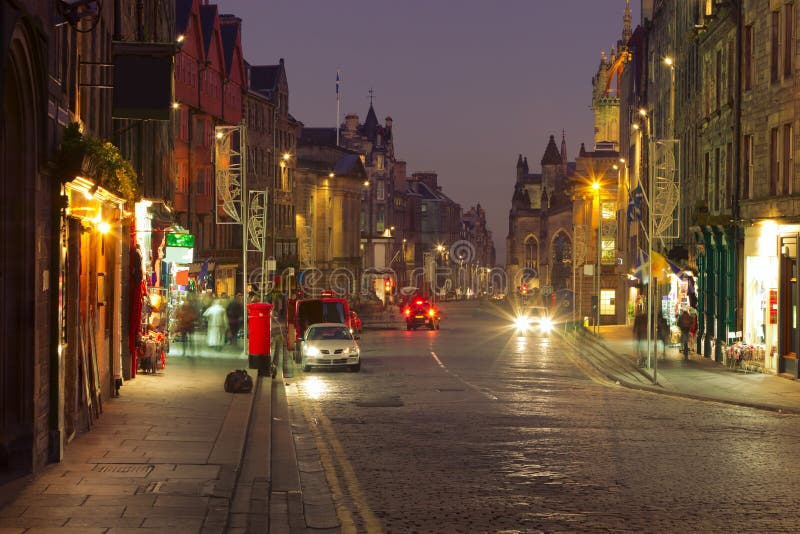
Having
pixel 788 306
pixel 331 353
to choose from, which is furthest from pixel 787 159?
pixel 331 353

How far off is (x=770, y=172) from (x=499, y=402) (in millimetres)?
13301

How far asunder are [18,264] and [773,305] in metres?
24.1

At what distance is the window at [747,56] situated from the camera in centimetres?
3594

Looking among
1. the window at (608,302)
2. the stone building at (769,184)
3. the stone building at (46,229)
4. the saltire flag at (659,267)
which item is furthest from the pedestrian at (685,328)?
the window at (608,302)

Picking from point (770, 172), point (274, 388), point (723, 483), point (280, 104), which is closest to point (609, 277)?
point (280, 104)

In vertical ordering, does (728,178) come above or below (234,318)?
above

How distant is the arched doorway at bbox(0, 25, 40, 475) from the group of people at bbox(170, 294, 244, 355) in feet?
76.8

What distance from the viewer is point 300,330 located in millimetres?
43406

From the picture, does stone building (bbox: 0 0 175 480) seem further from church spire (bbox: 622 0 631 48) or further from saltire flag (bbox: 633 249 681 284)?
church spire (bbox: 622 0 631 48)

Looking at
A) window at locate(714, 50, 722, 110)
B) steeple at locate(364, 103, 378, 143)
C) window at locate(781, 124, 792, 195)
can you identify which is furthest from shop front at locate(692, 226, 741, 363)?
steeple at locate(364, 103, 378, 143)

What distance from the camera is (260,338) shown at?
3153 centimetres

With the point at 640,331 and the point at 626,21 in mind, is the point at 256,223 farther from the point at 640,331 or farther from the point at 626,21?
the point at 626,21

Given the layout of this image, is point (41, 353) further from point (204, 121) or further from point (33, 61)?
point (204, 121)

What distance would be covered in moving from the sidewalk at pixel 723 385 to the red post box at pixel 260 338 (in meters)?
8.96
